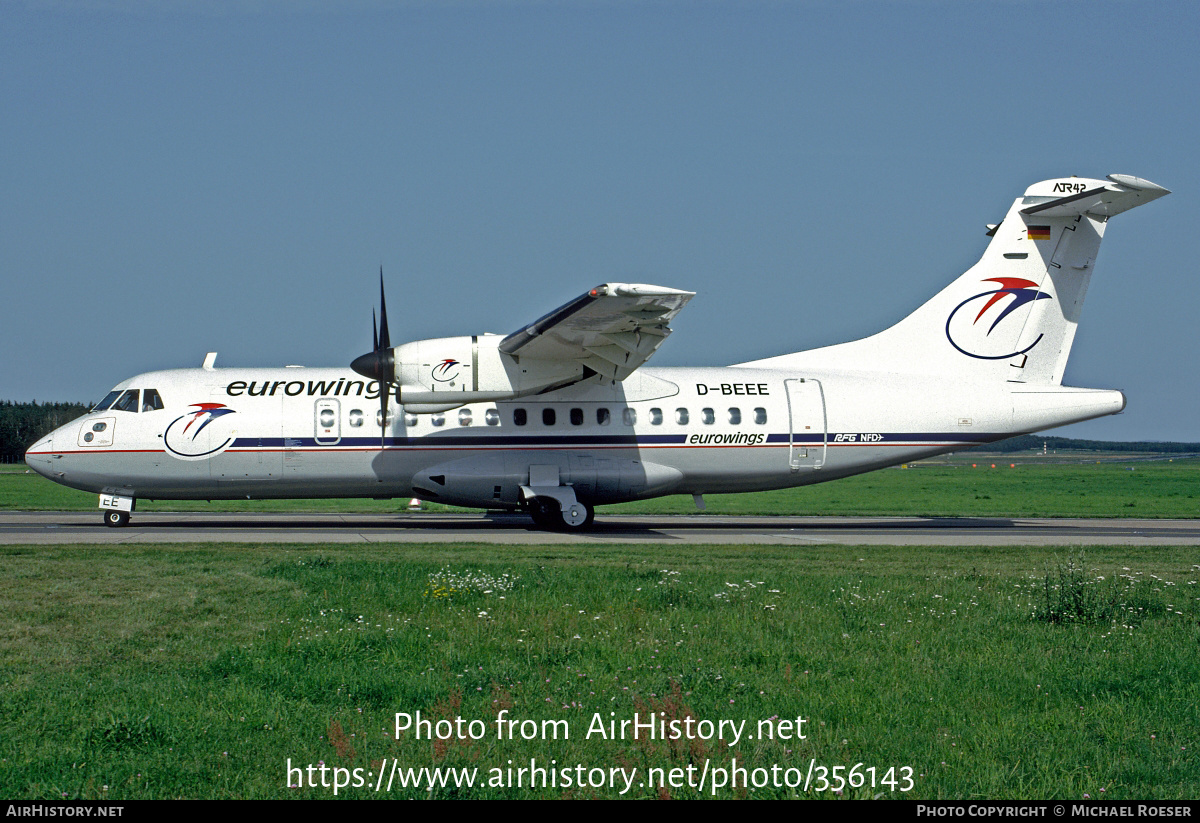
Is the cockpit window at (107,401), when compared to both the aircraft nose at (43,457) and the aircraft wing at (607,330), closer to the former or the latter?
the aircraft nose at (43,457)

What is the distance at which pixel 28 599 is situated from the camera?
10805mm

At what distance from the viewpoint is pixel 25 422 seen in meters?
114

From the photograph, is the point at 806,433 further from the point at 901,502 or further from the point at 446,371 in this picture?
the point at 901,502

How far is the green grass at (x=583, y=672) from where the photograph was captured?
5.90 meters

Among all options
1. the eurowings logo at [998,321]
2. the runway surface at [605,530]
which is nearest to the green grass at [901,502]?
the runway surface at [605,530]

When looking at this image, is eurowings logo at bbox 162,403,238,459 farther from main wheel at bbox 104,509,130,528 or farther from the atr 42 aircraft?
main wheel at bbox 104,509,130,528

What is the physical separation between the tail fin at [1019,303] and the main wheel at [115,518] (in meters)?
18.4

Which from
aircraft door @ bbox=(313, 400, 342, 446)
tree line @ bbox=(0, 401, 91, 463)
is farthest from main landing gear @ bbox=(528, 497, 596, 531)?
tree line @ bbox=(0, 401, 91, 463)

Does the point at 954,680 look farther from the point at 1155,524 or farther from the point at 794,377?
the point at 1155,524

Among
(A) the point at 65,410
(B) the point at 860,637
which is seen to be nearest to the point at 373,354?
(B) the point at 860,637

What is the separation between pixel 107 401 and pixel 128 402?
0.63 meters

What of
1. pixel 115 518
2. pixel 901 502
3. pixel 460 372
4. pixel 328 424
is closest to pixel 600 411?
pixel 460 372

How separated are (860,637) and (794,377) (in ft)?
48.4

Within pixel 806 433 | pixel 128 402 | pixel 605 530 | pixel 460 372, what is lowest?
pixel 605 530
